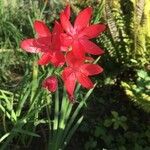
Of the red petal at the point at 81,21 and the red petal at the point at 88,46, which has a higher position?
the red petal at the point at 81,21

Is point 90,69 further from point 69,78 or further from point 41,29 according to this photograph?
point 41,29

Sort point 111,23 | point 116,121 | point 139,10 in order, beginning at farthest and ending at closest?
point 111,23
point 139,10
point 116,121

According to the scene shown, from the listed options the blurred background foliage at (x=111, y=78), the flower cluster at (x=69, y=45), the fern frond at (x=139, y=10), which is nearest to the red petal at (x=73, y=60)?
the flower cluster at (x=69, y=45)

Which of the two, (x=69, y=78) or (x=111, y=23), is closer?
(x=69, y=78)

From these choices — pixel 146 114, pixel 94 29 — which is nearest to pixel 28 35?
pixel 146 114

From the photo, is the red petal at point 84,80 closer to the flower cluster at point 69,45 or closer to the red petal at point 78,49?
the flower cluster at point 69,45

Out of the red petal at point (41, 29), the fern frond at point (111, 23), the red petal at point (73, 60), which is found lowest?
the fern frond at point (111, 23)

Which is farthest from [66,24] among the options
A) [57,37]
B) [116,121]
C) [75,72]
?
[116,121]
